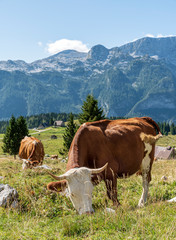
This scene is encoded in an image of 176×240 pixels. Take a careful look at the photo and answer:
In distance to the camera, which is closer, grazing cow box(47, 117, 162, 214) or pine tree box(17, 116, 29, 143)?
grazing cow box(47, 117, 162, 214)

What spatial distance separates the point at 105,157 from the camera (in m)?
7.50

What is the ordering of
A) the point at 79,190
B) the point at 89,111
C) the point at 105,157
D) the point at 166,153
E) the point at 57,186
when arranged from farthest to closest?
the point at 166,153 → the point at 89,111 → the point at 105,157 → the point at 57,186 → the point at 79,190

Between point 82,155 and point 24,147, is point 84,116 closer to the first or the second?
point 24,147

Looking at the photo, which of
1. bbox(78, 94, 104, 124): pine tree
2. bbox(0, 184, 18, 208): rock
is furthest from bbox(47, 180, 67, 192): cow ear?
bbox(78, 94, 104, 124): pine tree

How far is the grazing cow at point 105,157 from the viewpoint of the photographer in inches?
236

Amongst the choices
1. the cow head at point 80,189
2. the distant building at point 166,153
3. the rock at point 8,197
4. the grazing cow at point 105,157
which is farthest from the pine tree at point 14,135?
the cow head at point 80,189

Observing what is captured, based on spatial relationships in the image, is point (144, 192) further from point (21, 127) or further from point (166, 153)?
point (166, 153)

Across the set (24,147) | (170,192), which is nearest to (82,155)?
(170,192)

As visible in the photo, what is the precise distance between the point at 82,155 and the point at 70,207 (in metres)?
1.88

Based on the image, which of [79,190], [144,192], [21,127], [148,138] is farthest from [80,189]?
[21,127]

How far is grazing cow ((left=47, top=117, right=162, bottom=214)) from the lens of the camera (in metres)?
5.98

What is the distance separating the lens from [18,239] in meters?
5.00

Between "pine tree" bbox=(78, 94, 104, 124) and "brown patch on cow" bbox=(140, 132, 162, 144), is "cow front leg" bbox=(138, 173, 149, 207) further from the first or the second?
"pine tree" bbox=(78, 94, 104, 124)

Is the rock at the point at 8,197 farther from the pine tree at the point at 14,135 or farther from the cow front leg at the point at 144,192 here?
the pine tree at the point at 14,135
